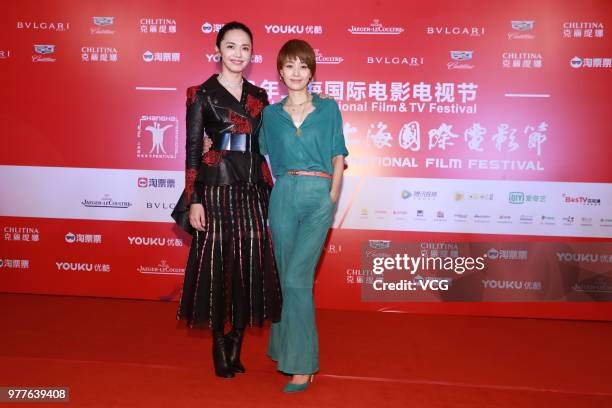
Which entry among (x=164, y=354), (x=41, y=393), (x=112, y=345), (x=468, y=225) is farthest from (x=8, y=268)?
(x=468, y=225)

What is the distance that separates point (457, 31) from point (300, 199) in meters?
2.15

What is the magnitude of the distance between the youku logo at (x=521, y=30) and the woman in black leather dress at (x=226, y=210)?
86.0 inches

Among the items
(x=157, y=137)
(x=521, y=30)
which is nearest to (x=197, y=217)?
(x=157, y=137)

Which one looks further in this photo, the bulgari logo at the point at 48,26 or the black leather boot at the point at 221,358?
the bulgari logo at the point at 48,26

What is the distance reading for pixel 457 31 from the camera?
4.01 meters

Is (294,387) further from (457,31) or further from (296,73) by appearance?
(457,31)

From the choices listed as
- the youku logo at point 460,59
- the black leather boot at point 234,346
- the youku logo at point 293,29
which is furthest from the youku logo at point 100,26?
the black leather boot at point 234,346

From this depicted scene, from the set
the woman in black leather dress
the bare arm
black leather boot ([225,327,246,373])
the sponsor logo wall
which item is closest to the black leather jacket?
the woman in black leather dress

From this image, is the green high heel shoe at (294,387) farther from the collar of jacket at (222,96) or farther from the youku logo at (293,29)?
the youku logo at (293,29)

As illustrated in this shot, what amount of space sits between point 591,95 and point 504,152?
26.2 inches

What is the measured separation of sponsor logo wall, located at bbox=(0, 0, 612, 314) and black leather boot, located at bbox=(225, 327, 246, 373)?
1526mm

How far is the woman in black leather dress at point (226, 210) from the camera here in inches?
101

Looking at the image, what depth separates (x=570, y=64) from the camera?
396 cm

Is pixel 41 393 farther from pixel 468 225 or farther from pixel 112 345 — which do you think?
pixel 468 225
